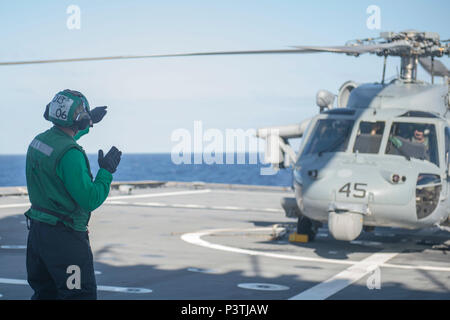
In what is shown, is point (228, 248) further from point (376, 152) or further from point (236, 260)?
point (376, 152)

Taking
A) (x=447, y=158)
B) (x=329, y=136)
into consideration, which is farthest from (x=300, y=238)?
(x=447, y=158)

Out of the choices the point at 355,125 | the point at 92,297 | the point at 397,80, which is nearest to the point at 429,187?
the point at 355,125

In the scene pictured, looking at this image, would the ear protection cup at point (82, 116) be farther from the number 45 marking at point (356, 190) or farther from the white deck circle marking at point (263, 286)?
the number 45 marking at point (356, 190)

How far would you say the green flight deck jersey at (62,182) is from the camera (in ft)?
16.2

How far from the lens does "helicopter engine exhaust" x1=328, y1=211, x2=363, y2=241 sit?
11.6 m

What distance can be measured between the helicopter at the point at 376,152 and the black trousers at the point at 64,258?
6.10 metres

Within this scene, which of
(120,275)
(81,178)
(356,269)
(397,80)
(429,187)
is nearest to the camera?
(81,178)

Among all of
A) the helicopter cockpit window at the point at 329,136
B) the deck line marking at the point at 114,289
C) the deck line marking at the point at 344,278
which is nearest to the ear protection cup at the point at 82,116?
the deck line marking at the point at 114,289

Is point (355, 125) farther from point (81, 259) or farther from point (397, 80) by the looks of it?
point (81, 259)

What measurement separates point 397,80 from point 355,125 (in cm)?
217

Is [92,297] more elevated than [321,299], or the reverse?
[92,297]

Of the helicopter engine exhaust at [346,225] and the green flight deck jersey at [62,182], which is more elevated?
the green flight deck jersey at [62,182]
